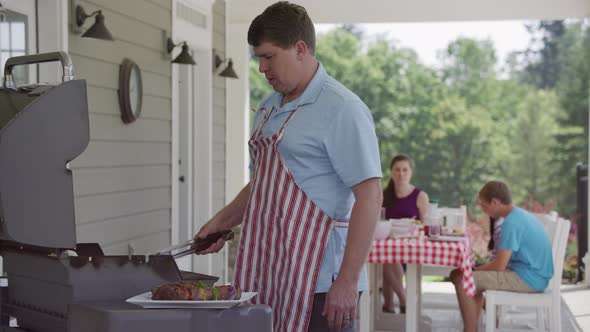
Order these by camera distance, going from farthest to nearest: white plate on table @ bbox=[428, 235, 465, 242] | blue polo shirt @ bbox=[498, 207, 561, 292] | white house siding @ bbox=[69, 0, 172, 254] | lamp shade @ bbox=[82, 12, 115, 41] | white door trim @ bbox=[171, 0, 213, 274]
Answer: white door trim @ bbox=[171, 0, 213, 274]
white plate on table @ bbox=[428, 235, 465, 242]
blue polo shirt @ bbox=[498, 207, 561, 292]
white house siding @ bbox=[69, 0, 172, 254]
lamp shade @ bbox=[82, 12, 115, 41]

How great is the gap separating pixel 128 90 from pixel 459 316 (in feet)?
10.1

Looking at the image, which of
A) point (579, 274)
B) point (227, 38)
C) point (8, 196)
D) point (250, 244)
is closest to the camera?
point (8, 196)

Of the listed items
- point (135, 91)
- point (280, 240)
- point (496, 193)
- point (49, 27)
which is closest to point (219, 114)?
point (135, 91)

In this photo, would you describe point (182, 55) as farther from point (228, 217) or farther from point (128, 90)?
point (228, 217)

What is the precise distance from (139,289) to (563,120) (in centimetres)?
1880

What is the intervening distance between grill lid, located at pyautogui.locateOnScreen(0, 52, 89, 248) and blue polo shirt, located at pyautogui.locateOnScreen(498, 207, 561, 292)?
12.8 ft

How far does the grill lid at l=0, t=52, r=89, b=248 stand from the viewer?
1892mm

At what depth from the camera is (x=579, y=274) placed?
976 cm

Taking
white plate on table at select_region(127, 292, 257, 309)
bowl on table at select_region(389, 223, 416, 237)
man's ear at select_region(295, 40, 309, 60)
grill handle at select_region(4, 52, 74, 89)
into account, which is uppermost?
man's ear at select_region(295, 40, 309, 60)

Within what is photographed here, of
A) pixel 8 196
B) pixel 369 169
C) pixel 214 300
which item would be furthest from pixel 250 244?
pixel 8 196

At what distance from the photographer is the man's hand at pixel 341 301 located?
7.55ft

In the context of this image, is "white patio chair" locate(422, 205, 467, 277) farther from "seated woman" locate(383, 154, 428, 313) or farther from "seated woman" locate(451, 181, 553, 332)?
"seated woman" locate(451, 181, 553, 332)

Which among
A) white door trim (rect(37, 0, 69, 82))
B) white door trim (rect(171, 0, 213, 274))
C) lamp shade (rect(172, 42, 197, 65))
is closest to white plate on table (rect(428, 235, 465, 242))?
lamp shade (rect(172, 42, 197, 65))

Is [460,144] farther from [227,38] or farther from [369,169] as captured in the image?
[369,169]
